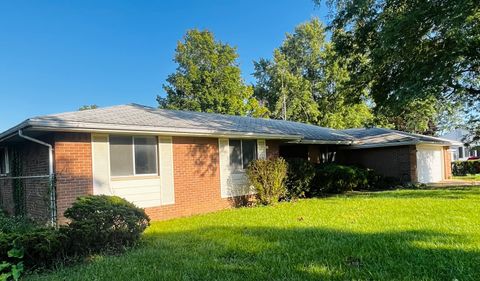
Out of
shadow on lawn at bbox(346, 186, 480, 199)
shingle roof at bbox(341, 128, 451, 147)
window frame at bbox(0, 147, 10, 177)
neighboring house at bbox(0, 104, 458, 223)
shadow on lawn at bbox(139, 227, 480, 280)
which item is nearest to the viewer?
shadow on lawn at bbox(139, 227, 480, 280)

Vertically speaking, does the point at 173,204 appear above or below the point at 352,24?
below

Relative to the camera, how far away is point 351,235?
6.77 m

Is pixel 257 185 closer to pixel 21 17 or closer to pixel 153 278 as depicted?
pixel 153 278

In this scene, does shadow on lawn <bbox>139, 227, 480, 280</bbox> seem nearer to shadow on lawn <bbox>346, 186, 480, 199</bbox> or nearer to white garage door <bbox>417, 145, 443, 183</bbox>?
shadow on lawn <bbox>346, 186, 480, 199</bbox>

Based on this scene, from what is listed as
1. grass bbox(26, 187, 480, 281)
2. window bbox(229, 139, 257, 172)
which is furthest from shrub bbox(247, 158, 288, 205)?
grass bbox(26, 187, 480, 281)

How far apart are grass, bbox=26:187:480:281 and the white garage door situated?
12.1 meters

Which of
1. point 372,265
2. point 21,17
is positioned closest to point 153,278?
point 372,265

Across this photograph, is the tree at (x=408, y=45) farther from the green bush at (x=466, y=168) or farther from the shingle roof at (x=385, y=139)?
the green bush at (x=466, y=168)

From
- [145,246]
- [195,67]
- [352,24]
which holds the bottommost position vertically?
[145,246]

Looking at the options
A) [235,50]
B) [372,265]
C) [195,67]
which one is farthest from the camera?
[235,50]

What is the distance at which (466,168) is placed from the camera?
2898 centimetres

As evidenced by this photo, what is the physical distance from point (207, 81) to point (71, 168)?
29324 millimetres

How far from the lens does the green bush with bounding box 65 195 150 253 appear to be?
20.8 ft

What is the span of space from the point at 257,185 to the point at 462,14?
26.8ft
